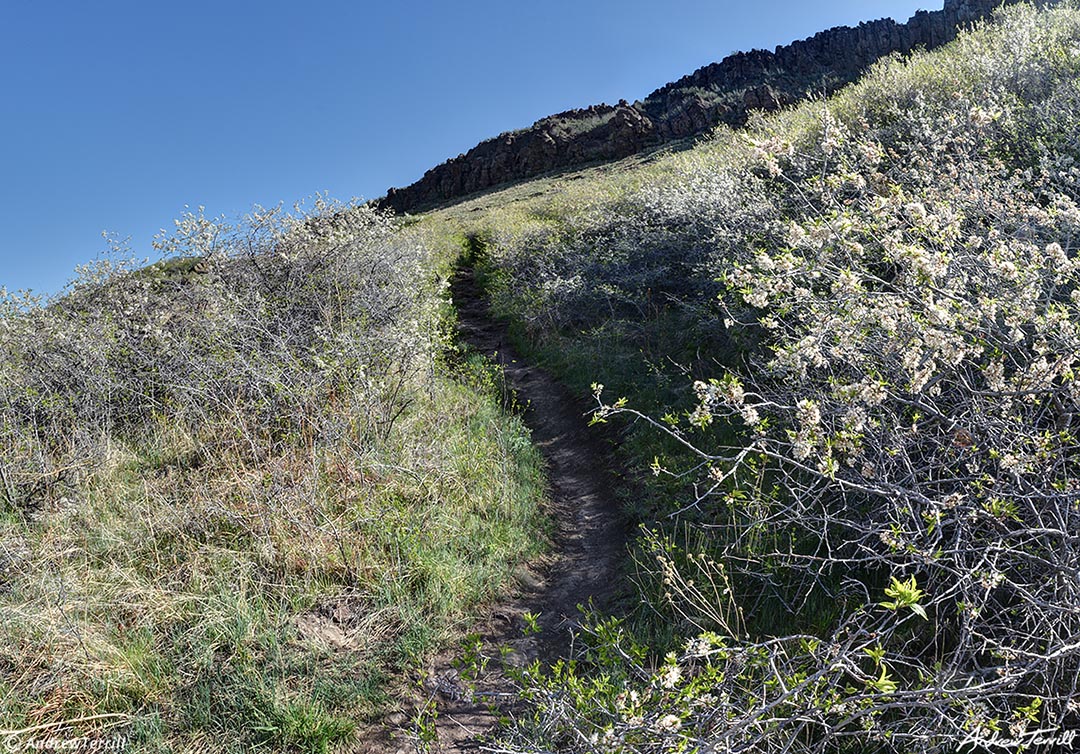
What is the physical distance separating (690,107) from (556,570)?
56.2m

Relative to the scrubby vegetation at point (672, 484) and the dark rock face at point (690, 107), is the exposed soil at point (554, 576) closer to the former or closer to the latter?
the scrubby vegetation at point (672, 484)

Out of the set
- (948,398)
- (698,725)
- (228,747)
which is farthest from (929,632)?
(228,747)

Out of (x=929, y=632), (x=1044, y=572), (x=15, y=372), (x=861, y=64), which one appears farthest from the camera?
(x=861, y=64)

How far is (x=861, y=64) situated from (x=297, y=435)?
57416 mm

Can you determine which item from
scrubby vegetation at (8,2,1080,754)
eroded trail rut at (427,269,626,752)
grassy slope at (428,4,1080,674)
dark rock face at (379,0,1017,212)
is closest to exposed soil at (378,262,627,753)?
eroded trail rut at (427,269,626,752)

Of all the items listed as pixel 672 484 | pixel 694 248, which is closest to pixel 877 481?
pixel 672 484

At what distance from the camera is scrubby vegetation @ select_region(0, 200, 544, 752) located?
3256 mm

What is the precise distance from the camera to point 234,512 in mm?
4398

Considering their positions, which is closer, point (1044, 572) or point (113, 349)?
point (1044, 572)

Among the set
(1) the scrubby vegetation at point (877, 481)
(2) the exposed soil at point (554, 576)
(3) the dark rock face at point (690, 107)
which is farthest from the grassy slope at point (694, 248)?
(3) the dark rock face at point (690, 107)

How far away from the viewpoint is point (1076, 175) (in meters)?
5.30

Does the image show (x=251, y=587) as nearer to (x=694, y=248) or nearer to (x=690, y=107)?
(x=694, y=248)

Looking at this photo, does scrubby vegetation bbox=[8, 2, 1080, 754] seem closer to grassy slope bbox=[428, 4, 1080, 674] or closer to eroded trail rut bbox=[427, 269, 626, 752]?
grassy slope bbox=[428, 4, 1080, 674]

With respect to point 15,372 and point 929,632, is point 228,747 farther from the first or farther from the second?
point 15,372
